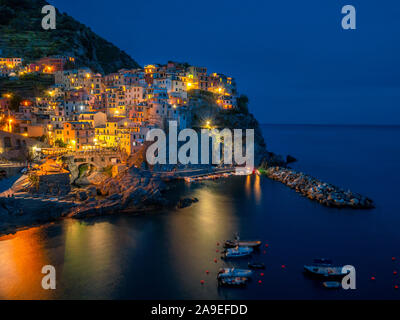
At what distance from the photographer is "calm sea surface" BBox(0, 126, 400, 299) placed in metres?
18.9

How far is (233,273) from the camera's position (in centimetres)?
1964

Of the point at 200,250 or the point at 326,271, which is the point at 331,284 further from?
the point at 200,250

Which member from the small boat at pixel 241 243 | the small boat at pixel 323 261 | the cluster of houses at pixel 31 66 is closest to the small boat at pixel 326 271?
the small boat at pixel 323 261

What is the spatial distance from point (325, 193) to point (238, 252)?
1901cm

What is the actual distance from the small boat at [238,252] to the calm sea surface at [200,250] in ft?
2.21

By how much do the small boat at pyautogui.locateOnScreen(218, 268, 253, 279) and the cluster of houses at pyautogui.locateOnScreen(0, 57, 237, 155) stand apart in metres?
28.6

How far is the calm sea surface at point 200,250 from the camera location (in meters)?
18.9

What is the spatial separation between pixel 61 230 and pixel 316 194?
95.0 feet

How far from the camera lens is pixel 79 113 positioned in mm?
50562

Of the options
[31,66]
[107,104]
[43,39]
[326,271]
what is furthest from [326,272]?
[43,39]

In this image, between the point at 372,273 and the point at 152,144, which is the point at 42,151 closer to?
the point at 152,144

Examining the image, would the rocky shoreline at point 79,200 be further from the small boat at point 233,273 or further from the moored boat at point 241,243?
the small boat at point 233,273

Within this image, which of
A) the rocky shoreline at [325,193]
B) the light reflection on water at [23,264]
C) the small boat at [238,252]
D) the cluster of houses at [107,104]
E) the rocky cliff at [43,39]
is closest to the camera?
the light reflection on water at [23,264]

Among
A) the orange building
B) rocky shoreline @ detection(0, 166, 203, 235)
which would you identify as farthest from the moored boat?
the orange building
